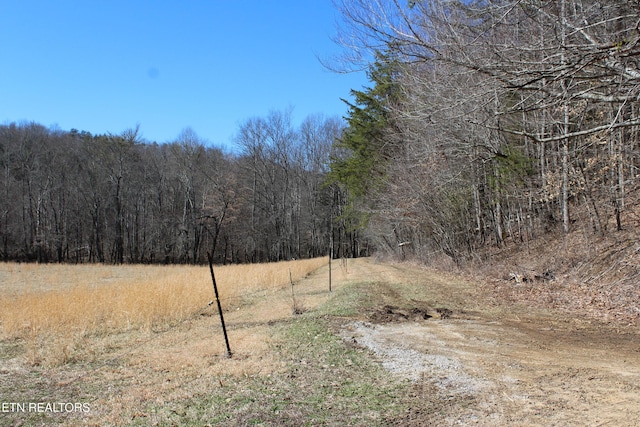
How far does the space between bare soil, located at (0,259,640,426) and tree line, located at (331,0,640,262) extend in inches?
118

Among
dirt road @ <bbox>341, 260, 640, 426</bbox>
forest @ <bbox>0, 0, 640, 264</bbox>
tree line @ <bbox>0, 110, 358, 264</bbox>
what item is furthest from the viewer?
tree line @ <bbox>0, 110, 358, 264</bbox>

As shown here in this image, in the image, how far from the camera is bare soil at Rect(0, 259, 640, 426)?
359 centimetres

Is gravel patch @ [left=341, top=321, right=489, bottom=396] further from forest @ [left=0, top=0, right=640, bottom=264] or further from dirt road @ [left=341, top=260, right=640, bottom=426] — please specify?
A: forest @ [left=0, top=0, right=640, bottom=264]

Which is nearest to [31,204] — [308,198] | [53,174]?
[53,174]

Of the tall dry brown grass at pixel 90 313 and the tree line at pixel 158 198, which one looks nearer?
the tall dry brown grass at pixel 90 313

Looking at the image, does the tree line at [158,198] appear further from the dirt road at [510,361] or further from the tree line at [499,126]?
the dirt road at [510,361]

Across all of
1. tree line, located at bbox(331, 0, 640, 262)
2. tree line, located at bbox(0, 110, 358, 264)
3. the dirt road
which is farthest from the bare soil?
tree line, located at bbox(0, 110, 358, 264)

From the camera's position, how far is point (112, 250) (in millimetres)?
47438

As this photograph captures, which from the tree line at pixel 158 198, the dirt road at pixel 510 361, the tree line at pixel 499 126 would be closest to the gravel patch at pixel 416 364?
the dirt road at pixel 510 361

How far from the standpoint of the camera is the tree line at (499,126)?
5930 mm

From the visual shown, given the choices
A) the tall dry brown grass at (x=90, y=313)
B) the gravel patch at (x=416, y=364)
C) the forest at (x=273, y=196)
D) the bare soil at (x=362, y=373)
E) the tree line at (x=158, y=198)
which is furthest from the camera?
the tree line at (x=158, y=198)

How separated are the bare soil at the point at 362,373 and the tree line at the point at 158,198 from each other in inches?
1433

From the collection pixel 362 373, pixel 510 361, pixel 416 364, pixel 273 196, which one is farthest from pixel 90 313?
pixel 273 196

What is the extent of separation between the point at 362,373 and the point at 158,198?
49.6 m
